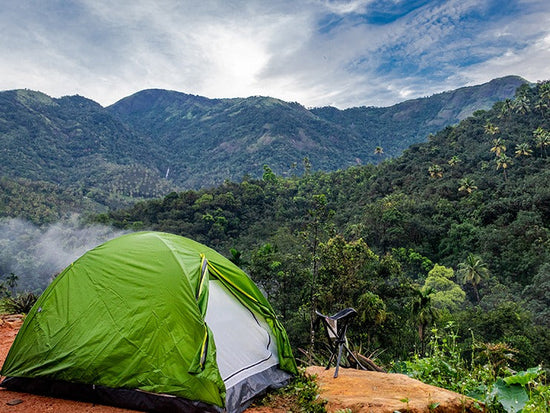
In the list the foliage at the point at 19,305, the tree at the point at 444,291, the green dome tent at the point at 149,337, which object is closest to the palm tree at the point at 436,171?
the tree at the point at 444,291

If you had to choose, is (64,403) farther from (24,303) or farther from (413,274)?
(413,274)

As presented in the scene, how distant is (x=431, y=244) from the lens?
42406mm

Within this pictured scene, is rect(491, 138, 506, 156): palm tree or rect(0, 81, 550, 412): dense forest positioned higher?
rect(491, 138, 506, 156): palm tree

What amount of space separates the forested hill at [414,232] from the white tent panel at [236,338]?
276 cm

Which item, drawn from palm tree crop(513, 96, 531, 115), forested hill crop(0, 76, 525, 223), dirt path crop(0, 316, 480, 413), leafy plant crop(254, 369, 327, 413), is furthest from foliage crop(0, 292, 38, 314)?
palm tree crop(513, 96, 531, 115)

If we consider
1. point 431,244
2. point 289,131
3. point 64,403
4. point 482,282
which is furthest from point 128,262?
point 289,131

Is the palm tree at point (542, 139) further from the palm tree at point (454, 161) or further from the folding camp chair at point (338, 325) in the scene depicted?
the folding camp chair at point (338, 325)

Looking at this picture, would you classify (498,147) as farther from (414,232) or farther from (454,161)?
(414,232)

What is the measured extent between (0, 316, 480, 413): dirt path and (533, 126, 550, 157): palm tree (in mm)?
59040

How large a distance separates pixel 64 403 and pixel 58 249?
55718 mm

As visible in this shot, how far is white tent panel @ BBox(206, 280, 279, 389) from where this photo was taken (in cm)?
394

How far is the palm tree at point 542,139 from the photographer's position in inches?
1919

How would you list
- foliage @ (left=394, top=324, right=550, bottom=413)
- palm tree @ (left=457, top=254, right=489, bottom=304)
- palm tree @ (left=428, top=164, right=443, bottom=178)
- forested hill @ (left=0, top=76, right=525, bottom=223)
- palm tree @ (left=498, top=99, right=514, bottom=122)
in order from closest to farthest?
1. foliage @ (left=394, top=324, right=550, bottom=413)
2. palm tree @ (left=457, top=254, right=489, bottom=304)
3. palm tree @ (left=428, top=164, right=443, bottom=178)
4. palm tree @ (left=498, top=99, right=514, bottom=122)
5. forested hill @ (left=0, top=76, right=525, bottom=223)

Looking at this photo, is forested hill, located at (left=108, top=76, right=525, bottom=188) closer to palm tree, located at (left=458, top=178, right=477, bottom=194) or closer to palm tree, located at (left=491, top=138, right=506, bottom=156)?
palm tree, located at (left=491, top=138, right=506, bottom=156)
